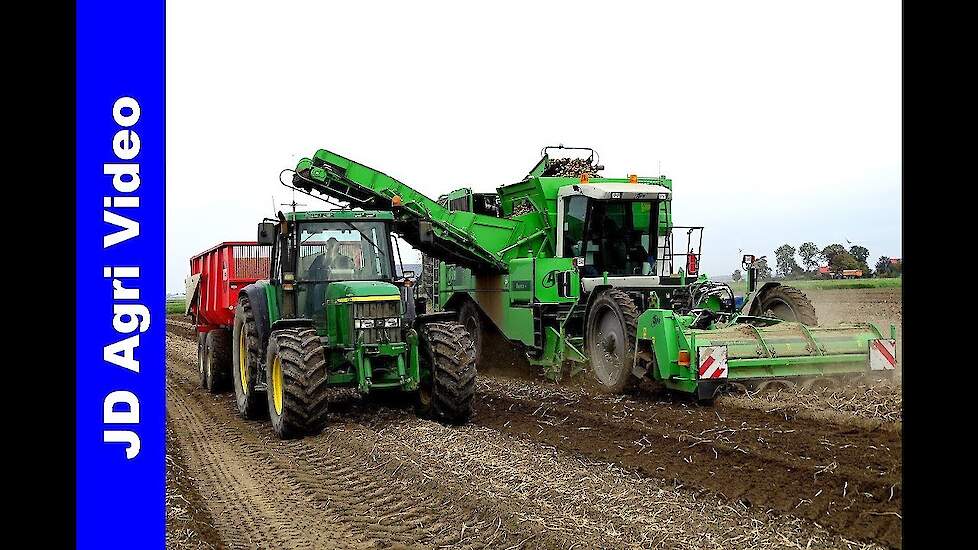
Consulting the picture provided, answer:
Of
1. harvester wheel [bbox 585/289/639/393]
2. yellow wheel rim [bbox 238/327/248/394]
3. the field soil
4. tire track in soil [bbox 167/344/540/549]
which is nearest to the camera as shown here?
the field soil

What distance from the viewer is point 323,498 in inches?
287

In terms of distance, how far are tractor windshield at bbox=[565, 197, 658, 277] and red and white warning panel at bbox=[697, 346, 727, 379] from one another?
3813 millimetres

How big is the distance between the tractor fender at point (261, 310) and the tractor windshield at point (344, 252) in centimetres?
88

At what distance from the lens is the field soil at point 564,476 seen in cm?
600

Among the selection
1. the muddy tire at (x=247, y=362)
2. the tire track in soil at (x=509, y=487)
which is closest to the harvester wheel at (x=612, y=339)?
the tire track in soil at (x=509, y=487)

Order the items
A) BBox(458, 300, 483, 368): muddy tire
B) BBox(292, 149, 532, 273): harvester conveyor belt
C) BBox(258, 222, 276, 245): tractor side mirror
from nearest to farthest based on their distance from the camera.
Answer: BBox(258, 222, 276, 245): tractor side mirror
BBox(292, 149, 532, 273): harvester conveyor belt
BBox(458, 300, 483, 368): muddy tire

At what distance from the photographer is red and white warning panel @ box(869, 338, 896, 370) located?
10539 millimetres

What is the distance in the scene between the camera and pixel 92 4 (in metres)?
3.93

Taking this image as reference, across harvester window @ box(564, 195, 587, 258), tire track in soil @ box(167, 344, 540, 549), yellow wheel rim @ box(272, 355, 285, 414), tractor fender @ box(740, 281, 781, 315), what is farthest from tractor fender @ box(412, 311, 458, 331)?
tractor fender @ box(740, 281, 781, 315)

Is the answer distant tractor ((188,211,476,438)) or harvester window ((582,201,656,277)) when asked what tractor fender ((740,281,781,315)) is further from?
distant tractor ((188,211,476,438))

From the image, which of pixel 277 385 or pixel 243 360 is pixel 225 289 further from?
pixel 277 385

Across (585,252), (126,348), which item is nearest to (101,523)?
(126,348)

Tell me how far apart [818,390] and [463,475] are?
4.90 m

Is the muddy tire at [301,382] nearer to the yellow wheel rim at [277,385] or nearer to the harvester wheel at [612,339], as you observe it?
the yellow wheel rim at [277,385]
